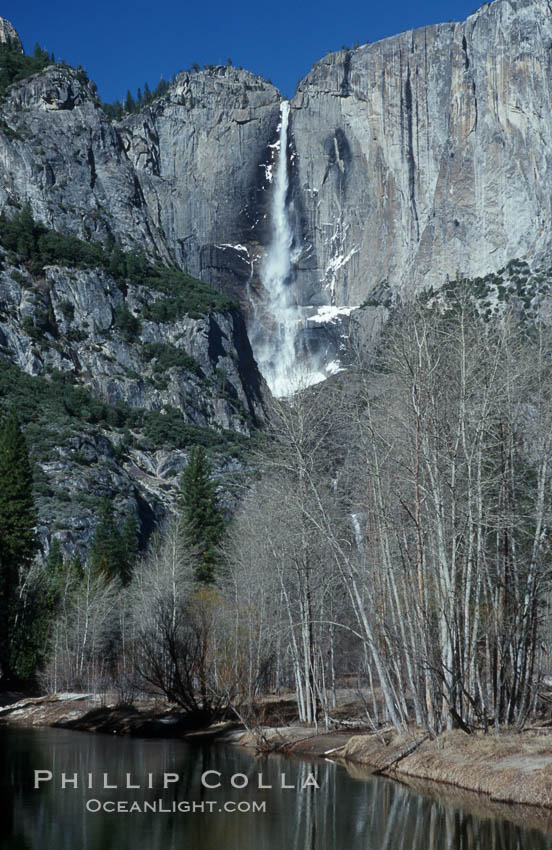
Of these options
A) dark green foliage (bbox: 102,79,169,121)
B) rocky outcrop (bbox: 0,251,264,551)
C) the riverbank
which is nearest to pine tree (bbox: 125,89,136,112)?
dark green foliage (bbox: 102,79,169,121)

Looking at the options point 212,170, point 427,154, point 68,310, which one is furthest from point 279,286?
point 68,310

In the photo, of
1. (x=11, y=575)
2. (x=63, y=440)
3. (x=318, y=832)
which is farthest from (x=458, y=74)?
(x=318, y=832)

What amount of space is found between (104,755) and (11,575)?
25.5 meters

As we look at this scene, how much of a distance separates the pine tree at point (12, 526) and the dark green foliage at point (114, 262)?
2671 inches

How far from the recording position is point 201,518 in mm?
63469

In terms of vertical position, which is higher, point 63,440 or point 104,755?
point 63,440

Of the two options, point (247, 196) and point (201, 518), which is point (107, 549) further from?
point (247, 196)

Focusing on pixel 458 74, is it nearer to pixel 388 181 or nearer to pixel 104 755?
pixel 388 181

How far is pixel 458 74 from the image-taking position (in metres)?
148

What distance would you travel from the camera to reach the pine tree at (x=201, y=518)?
58.0 metres

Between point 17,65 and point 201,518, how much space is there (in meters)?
112

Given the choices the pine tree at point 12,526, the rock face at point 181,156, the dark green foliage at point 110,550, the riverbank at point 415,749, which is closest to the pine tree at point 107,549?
the dark green foliage at point 110,550

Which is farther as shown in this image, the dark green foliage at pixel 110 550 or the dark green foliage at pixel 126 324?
the dark green foliage at pixel 126 324

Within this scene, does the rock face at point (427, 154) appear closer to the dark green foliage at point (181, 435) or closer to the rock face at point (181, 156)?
the rock face at point (181, 156)
